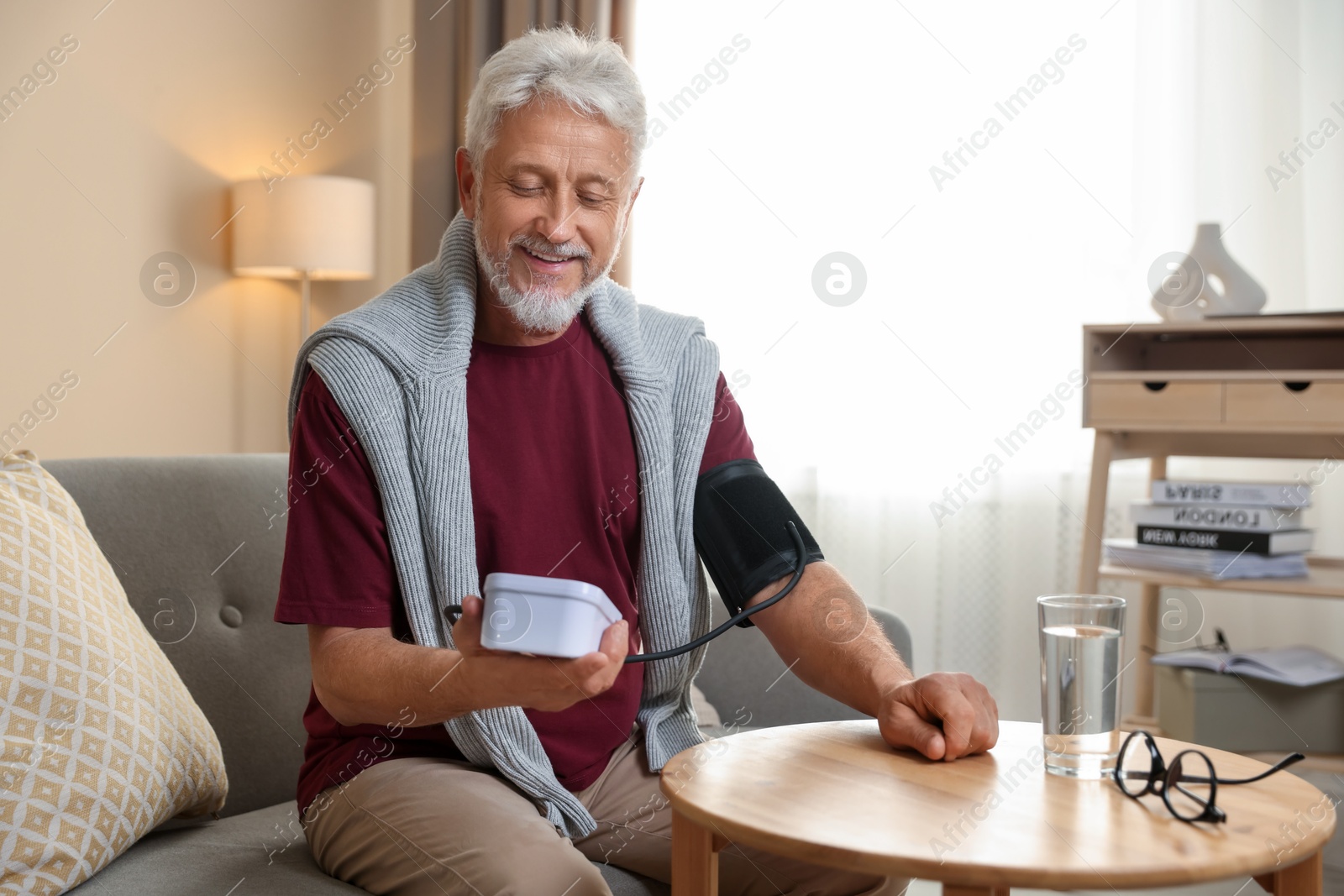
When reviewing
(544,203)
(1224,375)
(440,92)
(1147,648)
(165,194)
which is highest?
(440,92)

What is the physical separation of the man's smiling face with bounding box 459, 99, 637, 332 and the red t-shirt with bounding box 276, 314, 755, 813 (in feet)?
0.24

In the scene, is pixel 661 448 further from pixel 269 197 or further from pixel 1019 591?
pixel 269 197

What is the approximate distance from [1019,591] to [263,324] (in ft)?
6.71

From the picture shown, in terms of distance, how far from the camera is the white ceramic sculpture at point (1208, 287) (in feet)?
6.39

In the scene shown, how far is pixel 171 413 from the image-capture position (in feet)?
9.39

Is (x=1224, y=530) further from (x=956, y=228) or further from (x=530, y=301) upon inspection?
(x=530, y=301)

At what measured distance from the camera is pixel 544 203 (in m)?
1.22

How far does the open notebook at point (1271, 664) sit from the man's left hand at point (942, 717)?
1156mm

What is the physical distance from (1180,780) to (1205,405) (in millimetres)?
1161

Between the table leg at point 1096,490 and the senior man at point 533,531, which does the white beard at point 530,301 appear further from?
the table leg at point 1096,490

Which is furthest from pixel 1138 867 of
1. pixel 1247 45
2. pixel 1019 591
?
pixel 1247 45

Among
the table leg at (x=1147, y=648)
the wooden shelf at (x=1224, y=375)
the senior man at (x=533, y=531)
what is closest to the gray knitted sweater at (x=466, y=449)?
the senior man at (x=533, y=531)

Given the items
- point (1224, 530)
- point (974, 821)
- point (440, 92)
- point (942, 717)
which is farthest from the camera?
point (440, 92)

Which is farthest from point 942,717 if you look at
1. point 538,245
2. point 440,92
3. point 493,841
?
point 440,92
